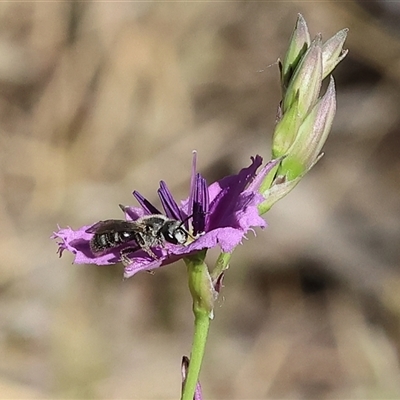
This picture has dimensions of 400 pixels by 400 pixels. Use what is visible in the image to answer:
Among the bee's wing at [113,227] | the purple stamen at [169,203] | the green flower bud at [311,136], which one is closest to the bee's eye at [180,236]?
the bee's wing at [113,227]

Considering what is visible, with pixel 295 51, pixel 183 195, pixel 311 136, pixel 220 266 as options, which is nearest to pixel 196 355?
pixel 220 266

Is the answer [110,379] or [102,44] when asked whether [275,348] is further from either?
[102,44]

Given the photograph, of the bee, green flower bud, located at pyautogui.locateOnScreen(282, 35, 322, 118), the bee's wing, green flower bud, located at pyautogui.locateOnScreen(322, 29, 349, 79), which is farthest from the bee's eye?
green flower bud, located at pyautogui.locateOnScreen(322, 29, 349, 79)

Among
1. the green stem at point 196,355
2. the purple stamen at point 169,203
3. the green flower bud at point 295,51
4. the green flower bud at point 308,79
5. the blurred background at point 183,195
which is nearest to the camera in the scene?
the green stem at point 196,355

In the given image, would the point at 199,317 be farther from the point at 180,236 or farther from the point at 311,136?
the point at 311,136

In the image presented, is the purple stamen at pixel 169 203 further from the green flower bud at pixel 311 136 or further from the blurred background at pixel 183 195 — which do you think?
the blurred background at pixel 183 195

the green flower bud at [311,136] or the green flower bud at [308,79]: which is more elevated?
the green flower bud at [308,79]

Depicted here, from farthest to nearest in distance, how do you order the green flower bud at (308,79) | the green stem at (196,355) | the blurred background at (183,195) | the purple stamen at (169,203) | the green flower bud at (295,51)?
the blurred background at (183,195) < the purple stamen at (169,203) < the green flower bud at (295,51) < the green flower bud at (308,79) < the green stem at (196,355)

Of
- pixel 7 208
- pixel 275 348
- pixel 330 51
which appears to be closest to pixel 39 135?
pixel 7 208
